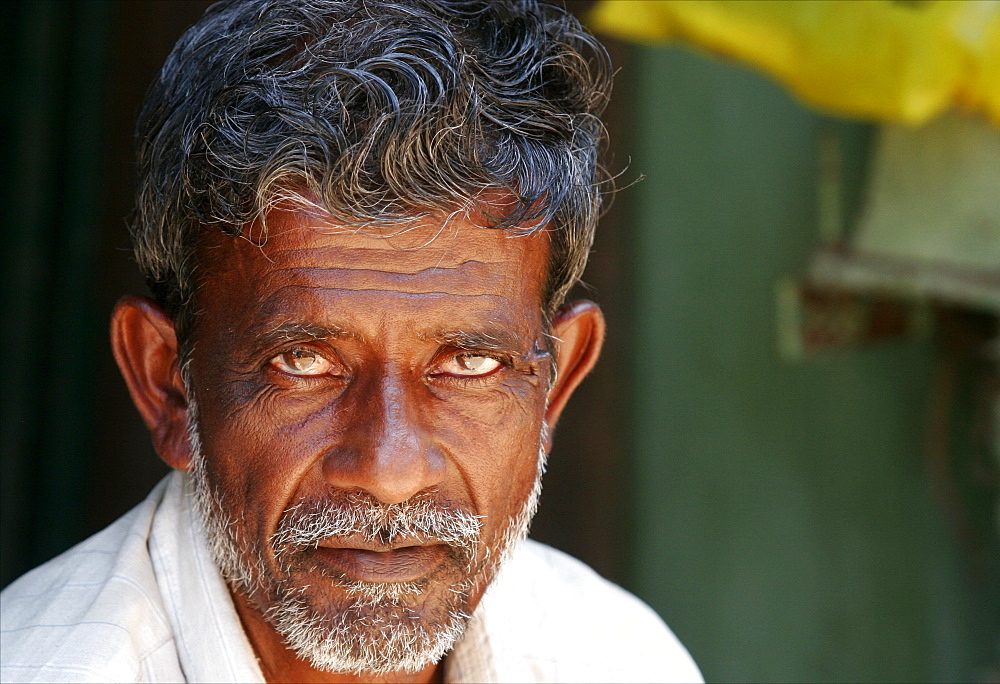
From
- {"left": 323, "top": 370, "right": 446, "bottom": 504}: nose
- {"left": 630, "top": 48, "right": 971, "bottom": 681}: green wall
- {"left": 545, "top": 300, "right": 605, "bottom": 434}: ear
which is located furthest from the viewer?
{"left": 630, "top": 48, "right": 971, "bottom": 681}: green wall

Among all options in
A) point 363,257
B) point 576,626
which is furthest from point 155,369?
point 576,626

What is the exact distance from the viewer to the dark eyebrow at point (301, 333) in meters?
1.37

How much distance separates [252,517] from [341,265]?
13.4 inches

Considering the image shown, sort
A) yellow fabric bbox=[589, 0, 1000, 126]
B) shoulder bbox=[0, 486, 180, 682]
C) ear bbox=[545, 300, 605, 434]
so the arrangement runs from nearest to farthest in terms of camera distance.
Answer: shoulder bbox=[0, 486, 180, 682]
ear bbox=[545, 300, 605, 434]
yellow fabric bbox=[589, 0, 1000, 126]

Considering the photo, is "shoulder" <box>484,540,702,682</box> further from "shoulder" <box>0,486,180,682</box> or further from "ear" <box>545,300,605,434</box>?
"shoulder" <box>0,486,180,682</box>

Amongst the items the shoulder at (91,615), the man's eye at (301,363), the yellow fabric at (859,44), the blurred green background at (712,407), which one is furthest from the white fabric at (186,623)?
the blurred green background at (712,407)

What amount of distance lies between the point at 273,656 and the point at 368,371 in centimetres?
47

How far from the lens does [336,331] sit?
1367mm

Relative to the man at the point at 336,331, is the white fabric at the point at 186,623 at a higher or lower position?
lower

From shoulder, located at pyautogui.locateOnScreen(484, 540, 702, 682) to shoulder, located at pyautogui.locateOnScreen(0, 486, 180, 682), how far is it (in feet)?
1.63

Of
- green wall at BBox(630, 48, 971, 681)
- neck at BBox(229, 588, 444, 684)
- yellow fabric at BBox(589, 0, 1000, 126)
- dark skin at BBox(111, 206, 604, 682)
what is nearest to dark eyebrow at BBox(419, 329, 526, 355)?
dark skin at BBox(111, 206, 604, 682)

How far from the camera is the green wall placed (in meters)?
3.22

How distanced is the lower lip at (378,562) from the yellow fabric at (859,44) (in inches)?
46.5

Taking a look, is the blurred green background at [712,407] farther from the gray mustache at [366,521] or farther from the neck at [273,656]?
the gray mustache at [366,521]
